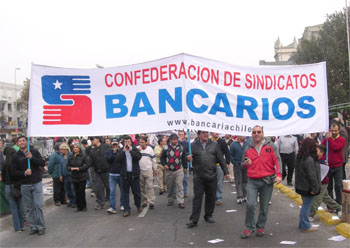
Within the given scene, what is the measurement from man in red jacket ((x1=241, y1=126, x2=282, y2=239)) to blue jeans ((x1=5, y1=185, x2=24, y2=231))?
174 inches

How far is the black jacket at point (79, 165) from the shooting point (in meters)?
9.34

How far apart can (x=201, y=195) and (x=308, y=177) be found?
201cm

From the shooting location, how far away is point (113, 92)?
7.00 meters

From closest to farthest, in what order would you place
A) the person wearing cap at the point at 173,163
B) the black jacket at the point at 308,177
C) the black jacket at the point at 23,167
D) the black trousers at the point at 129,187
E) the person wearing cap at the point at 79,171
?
the black jacket at the point at 308,177, the black jacket at the point at 23,167, the black trousers at the point at 129,187, the person wearing cap at the point at 79,171, the person wearing cap at the point at 173,163

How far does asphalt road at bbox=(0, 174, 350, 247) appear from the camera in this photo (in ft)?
20.3

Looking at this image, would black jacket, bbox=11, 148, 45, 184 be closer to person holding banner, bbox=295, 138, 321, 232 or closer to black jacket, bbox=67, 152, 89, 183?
black jacket, bbox=67, 152, 89, 183

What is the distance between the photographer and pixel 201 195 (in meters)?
7.27

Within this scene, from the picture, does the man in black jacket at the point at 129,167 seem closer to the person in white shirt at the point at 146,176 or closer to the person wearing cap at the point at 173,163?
the person in white shirt at the point at 146,176

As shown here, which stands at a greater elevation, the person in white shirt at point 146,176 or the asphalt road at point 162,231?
the person in white shirt at point 146,176

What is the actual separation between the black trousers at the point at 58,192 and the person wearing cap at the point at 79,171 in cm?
114

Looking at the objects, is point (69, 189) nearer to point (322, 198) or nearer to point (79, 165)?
point (79, 165)

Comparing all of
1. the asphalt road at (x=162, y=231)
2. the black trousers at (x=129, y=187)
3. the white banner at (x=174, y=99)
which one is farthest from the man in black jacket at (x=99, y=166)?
the white banner at (x=174, y=99)

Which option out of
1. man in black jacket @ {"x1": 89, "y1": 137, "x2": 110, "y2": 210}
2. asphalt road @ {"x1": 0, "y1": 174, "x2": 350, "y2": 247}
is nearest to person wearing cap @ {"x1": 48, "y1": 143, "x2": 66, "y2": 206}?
man in black jacket @ {"x1": 89, "y1": 137, "x2": 110, "y2": 210}

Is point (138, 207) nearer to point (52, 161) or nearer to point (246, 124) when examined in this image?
point (52, 161)
